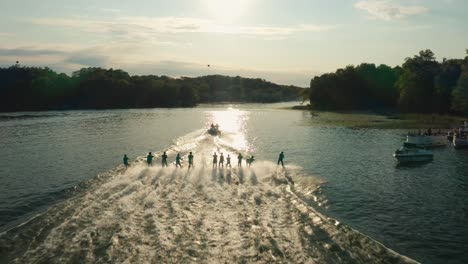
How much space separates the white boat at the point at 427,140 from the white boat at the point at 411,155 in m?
10.2

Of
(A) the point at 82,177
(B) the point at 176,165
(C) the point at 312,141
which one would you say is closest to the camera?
(A) the point at 82,177

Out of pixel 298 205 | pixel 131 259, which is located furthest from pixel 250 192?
pixel 131 259

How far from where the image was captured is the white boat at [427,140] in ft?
232

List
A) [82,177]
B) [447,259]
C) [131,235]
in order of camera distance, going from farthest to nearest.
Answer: [82,177]
[131,235]
[447,259]

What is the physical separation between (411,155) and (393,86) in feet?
423

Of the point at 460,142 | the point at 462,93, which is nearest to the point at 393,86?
the point at 462,93

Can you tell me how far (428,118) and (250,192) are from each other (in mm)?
97293

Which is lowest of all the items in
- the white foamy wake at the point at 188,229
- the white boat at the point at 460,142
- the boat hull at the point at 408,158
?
the white foamy wake at the point at 188,229

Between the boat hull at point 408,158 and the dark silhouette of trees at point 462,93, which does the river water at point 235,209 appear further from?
the dark silhouette of trees at point 462,93

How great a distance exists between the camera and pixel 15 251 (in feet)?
79.4

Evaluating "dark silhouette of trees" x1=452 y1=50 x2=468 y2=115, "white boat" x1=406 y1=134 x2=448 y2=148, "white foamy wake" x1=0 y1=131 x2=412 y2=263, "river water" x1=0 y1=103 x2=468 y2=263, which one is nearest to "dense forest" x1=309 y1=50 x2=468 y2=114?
"dark silhouette of trees" x1=452 y1=50 x2=468 y2=115

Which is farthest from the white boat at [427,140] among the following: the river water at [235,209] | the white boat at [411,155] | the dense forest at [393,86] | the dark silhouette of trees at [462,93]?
the dense forest at [393,86]

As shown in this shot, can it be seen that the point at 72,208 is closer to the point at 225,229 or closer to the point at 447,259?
the point at 225,229

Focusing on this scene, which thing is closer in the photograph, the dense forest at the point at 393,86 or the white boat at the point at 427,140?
the white boat at the point at 427,140
